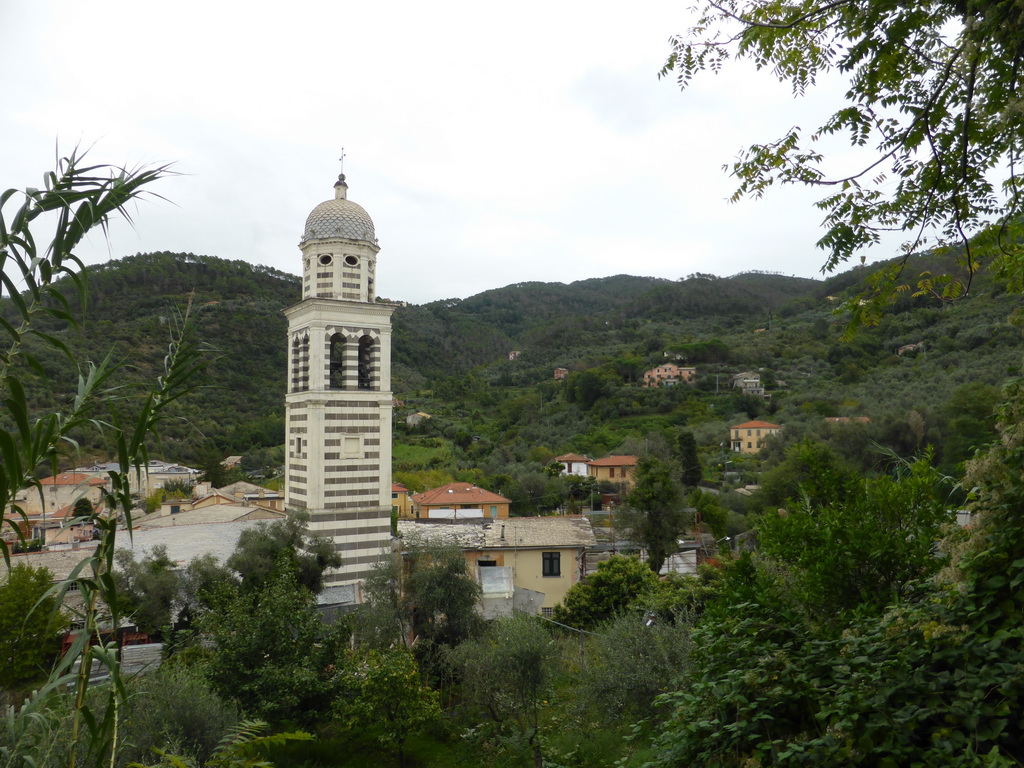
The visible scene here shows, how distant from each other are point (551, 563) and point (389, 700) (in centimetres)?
892

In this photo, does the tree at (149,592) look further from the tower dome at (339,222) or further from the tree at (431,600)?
the tower dome at (339,222)

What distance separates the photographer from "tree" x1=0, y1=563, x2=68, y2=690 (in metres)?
9.69

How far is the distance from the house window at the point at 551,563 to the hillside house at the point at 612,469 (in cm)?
1945

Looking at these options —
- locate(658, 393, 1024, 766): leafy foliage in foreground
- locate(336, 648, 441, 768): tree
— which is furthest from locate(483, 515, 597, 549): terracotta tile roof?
locate(658, 393, 1024, 766): leafy foliage in foreground

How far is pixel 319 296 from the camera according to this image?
12.6 m

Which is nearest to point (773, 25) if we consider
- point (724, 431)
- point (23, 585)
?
point (23, 585)

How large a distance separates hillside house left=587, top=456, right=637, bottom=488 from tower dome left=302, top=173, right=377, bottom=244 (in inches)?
1042

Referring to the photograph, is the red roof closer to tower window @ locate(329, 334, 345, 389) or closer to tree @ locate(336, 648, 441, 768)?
tower window @ locate(329, 334, 345, 389)

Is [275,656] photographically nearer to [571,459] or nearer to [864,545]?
[864,545]

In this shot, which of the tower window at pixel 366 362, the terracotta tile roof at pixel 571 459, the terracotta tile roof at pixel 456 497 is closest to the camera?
the tower window at pixel 366 362

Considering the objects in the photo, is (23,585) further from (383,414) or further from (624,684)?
(624,684)

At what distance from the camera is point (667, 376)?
63469mm

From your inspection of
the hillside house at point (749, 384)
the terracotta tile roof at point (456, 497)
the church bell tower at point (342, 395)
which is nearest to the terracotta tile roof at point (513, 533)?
the church bell tower at point (342, 395)

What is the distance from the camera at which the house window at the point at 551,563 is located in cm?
1723
